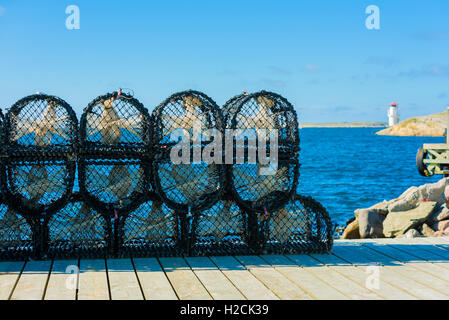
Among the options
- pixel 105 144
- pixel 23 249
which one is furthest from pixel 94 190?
pixel 23 249

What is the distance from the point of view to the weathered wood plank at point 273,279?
3.84m

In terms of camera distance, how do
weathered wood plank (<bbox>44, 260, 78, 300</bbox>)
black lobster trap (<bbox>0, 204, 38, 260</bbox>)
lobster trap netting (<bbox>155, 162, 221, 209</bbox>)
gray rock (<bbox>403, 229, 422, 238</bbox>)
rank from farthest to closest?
gray rock (<bbox>403, 229, 422, 238</bbox>), lobster trap netting (<bbox>155, 162, 221, 209</bbox>), black lobster trap (<bbox>0, 204, 38, 260</bbox>), weathered wood plank (<bbox>44, 260, 78, 300</bbox>)

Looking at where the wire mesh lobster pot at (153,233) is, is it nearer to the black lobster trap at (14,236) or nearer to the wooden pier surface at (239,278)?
the wooden pier surface at (239,278)

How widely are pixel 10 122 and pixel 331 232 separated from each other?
3125 millimetres

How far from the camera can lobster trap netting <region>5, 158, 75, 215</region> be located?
4.68 m

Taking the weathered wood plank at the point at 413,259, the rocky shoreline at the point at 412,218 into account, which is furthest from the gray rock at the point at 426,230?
the weathered wood plank at the point at 413,259

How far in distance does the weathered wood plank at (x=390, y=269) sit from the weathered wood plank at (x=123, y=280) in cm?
196

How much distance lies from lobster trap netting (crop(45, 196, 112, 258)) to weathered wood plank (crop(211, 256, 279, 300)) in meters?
1.01

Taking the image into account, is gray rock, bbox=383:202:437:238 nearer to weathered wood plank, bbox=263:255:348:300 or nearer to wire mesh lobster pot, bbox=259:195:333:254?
wire mesh lobster pot, bbox=259:195:333:254

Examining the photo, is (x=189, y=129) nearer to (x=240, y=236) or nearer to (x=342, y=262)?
(x=240, y=236)

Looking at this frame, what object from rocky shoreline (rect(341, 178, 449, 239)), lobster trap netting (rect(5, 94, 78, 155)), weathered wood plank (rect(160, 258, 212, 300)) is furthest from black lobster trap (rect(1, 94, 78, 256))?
rocky shoreline (rect(341, 178, 449, 239))
